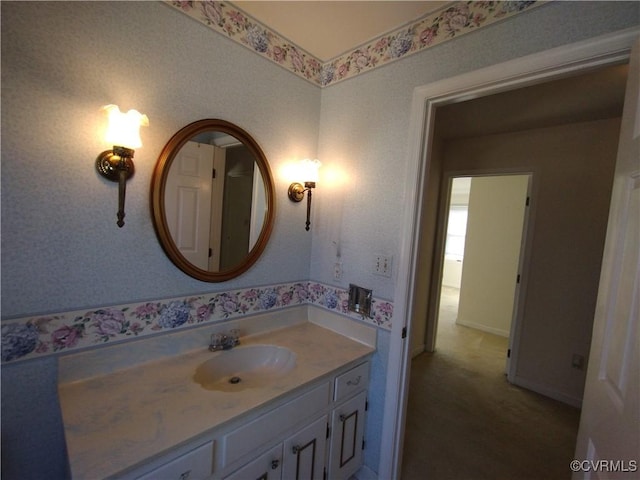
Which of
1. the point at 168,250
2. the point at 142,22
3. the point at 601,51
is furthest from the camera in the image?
the point at 168,250

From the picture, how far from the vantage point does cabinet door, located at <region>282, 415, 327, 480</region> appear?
3.92 feet

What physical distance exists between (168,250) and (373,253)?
3.37ft

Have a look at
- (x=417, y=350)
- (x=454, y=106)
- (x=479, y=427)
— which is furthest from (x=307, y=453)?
(x=454, y=106)

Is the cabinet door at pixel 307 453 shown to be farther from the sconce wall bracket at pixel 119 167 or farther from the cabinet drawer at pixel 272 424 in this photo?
the sconce wall bracket at pixel 119 167

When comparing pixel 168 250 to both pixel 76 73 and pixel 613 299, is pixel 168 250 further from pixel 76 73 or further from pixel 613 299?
pixel 613 299

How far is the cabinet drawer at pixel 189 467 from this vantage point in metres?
0.82

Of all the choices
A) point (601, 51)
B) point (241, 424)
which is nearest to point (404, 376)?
point (241, 424)

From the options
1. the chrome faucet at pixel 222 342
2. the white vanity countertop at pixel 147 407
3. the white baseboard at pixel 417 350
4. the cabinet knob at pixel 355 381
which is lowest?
the white baseboard at pixel 417 350

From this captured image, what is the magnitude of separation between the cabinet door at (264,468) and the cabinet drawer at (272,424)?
0.06 meters

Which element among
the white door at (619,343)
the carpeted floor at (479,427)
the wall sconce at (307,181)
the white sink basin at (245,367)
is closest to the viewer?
the white door at (619,343)

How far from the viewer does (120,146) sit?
40.8 inches

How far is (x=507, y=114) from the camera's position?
235 centimetres

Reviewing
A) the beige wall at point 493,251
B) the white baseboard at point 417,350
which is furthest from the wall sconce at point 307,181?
the beige wall at point 493,251

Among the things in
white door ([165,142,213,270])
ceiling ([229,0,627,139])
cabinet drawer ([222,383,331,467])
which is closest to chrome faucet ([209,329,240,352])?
white door ([165,142,213,270])
